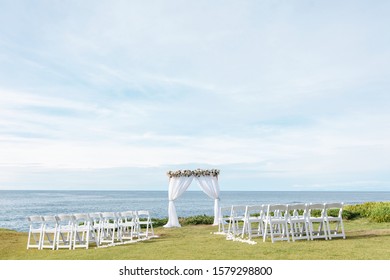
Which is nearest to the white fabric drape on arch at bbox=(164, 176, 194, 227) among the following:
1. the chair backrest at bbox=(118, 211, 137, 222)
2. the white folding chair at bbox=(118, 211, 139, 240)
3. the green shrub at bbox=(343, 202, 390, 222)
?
the white folding chair at bbox=(118, 211, 139, 240)

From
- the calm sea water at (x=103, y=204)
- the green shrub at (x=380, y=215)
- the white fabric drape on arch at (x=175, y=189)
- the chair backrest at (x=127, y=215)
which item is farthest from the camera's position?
the calm sea water at (x=103, y=204)

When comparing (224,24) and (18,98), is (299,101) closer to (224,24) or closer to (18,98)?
(224,24)

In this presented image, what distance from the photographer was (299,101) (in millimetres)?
21109

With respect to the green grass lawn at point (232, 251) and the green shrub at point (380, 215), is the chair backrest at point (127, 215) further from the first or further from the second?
the green shrub at point (380, 215)

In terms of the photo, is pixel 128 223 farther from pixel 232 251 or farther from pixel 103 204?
pixel 103 204

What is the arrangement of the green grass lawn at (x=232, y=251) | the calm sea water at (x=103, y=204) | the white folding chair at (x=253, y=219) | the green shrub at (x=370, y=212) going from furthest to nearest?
the calm sea water at (x=103, y=204)
the green shrub at (x=370, y=212)
the white folding chair at (x=253, y=219)
the green grass lawn at (x=232, y=251)

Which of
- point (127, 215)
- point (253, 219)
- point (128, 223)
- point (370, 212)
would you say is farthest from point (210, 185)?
point (370, 212)

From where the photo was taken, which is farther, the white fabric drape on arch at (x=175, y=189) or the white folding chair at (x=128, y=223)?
the white fabric drape on arch at (x=175, y=189)

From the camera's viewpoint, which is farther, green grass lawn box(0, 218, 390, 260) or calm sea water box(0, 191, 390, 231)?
calm sea water box(0, 191, 390, 231)

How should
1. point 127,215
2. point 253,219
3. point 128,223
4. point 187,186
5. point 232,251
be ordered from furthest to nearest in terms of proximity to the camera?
point 187,186
point 128,223
point 127,215
point 253,219
point 232,251

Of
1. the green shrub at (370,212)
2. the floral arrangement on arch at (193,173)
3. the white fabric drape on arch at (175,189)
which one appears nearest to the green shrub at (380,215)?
the green shrub at (370,212)

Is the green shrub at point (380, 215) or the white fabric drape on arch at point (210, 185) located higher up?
the white fabric drape on arch at point (210, 185)

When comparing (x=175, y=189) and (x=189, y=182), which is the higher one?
(x=189, y=182)

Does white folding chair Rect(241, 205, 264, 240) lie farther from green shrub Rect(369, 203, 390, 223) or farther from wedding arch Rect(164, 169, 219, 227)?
green shrub Rect(369, 203, 390, 223)
